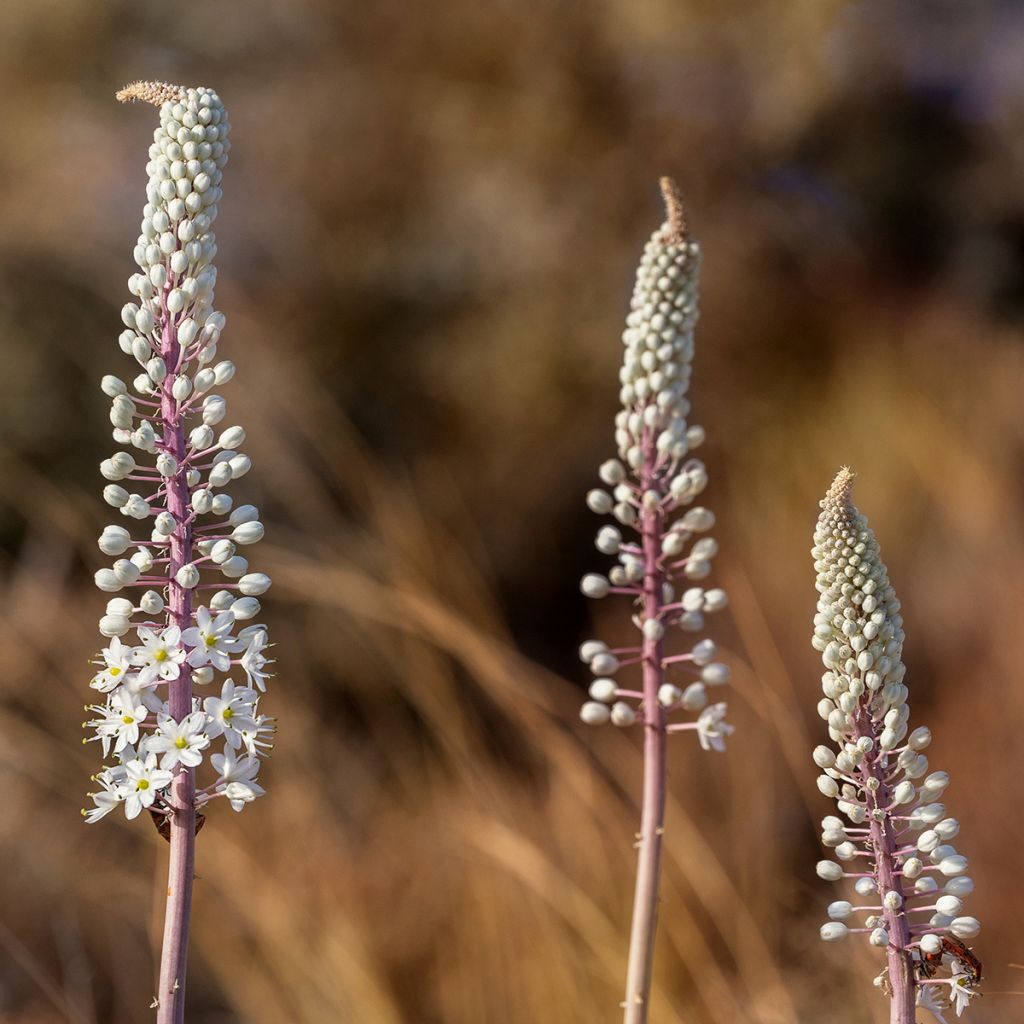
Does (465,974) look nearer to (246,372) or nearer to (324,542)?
(324,542)

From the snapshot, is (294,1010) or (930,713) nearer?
(294,1010)

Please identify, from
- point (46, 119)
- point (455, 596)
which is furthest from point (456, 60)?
point (455, 596)

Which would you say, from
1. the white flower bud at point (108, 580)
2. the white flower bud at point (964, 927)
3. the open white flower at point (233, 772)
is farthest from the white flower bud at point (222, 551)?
the white flower bud at point (964, 927)

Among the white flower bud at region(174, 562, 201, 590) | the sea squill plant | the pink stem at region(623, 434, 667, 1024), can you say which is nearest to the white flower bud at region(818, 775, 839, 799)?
the pink stem at region(623, 434, 667, 1024)

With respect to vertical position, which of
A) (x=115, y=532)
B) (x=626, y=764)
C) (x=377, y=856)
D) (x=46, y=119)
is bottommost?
(x=115, y=532)

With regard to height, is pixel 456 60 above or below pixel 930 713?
above

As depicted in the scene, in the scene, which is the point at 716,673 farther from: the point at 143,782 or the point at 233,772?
the point at 143,782

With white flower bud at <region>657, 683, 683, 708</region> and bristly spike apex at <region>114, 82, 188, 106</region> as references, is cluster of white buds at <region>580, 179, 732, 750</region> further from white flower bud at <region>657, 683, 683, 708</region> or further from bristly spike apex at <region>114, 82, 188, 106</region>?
bristly spike apex at <region>114, 82, 188, 106</region>
